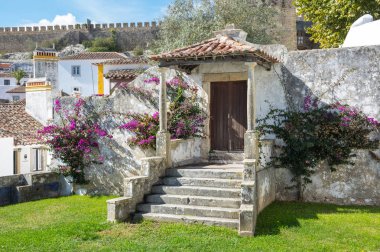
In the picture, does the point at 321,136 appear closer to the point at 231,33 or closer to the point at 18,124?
the point at 231,33

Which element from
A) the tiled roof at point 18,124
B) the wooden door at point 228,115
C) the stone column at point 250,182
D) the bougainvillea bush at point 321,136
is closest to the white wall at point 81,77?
the tiled roof at point 18,124

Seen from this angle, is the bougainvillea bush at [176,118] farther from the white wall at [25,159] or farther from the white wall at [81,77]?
the white wall at [81,77]

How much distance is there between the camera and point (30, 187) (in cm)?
1326

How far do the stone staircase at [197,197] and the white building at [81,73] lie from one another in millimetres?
30628

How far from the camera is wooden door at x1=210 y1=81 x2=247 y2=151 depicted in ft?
38.8

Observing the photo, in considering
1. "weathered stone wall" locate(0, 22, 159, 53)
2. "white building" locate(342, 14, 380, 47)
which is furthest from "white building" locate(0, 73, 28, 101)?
"white building" locate(342, 14, 380, 47)

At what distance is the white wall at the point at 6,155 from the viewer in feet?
51.5

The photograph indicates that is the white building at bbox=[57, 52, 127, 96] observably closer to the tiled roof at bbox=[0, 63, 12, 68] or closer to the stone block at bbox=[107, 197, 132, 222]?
the tiled roof at bbox=[0, 63, 12, 68]

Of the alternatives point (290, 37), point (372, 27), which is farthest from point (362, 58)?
point (290, 37)

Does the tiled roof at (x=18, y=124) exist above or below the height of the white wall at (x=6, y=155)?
above

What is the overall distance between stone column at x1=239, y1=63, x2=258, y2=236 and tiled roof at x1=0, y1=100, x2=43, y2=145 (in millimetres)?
8931

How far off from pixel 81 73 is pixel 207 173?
32.7 meters

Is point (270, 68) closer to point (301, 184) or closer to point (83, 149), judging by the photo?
point (301, 184)

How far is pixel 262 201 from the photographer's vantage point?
10047mm
